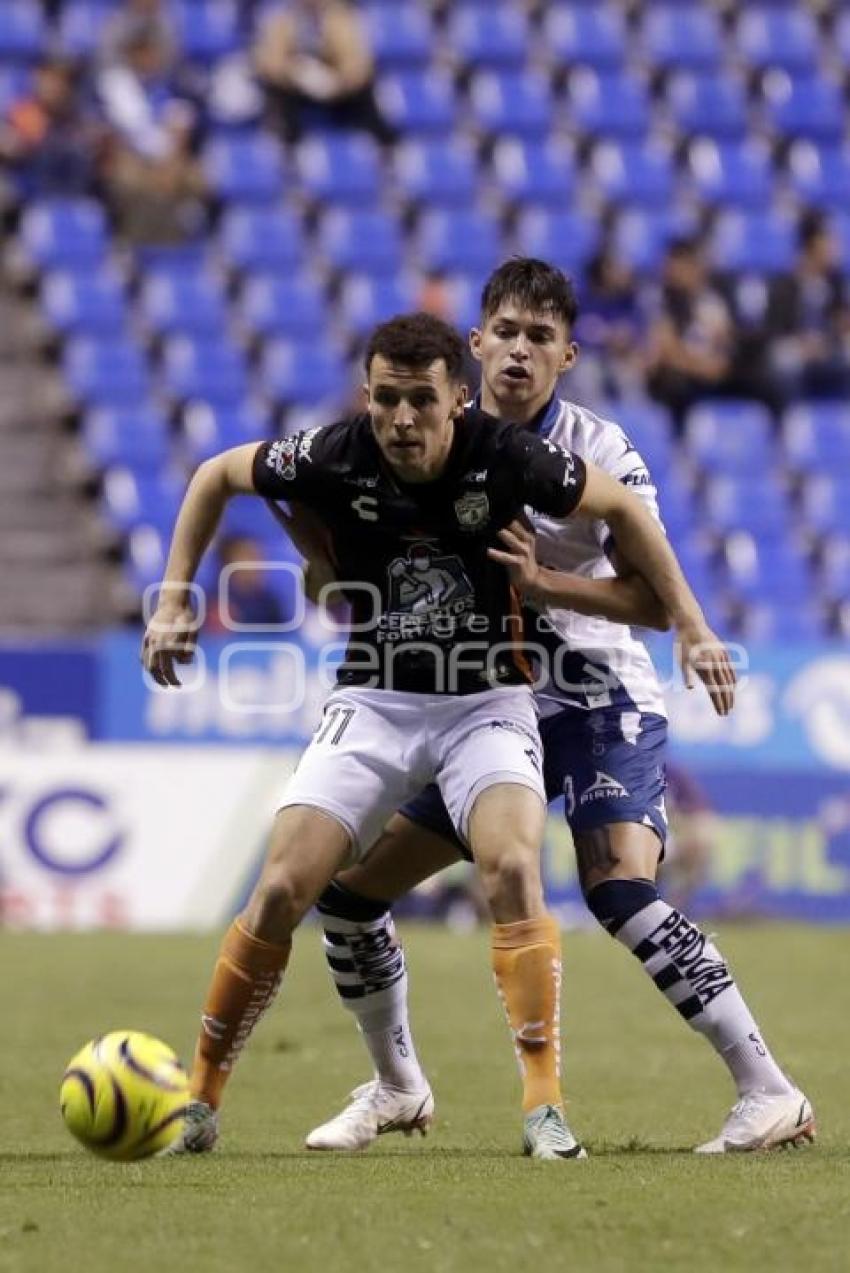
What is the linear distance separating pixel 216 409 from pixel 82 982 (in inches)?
A: 365

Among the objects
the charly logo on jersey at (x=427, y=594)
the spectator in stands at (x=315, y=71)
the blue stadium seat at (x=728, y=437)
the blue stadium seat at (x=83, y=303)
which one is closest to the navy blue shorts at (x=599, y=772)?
the charly logo on jersey at (x=427, y=594)

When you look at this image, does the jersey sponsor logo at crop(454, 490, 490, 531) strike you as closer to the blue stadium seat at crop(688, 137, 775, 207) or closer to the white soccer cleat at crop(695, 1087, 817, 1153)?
the white soccer cleat at crop(695, 1087, 817, 1153)

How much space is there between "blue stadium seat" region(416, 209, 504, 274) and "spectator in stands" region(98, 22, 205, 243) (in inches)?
87.7

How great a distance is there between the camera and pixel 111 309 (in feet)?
74.7

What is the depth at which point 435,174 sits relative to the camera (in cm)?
2503

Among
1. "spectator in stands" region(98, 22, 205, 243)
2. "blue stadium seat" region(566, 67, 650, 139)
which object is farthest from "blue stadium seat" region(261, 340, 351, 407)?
"blue stadium seat" region(566, 67, 650, 139)

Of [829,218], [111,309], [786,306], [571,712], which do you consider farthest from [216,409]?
[571,712]

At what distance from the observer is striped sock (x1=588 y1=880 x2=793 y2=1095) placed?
7.61 m

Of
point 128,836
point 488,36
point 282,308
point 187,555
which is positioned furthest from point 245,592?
point 187,555

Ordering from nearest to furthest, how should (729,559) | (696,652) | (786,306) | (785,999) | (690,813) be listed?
(696,652)
(785,999)
(690,813)
(729,559)
(786,306)

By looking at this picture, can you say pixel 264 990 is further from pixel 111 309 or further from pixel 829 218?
pixel 829 218

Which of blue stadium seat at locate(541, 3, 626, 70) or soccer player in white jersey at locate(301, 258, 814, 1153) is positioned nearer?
soccer player in white jersey at locate(301, 258, 814, 1153)

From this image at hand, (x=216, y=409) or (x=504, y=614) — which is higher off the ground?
(x=216, y=409)

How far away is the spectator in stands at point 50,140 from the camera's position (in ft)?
75.9
